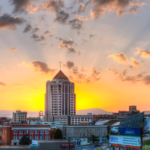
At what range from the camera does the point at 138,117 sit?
8700 cm

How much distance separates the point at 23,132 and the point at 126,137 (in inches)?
2739

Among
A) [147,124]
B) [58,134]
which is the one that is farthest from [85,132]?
[147,124]

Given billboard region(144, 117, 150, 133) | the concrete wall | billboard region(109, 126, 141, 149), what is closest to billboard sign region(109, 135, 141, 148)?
billboard region(109, 126, 141, 149)

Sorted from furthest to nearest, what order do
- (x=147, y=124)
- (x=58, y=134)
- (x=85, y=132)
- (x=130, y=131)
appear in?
1. (x=85, y=132)
2. (x=58, y=134)
3. (x=147, y=124)
4. (x=130, y=131)

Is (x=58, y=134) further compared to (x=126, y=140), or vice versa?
(x=58, y=134)

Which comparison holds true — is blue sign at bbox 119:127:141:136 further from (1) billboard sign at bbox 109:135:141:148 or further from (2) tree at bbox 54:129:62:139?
(2) tree at bbox 54:129:62:139

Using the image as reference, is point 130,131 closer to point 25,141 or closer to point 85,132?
point 25,141

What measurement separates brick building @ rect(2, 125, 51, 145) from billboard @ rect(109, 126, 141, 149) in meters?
58.9

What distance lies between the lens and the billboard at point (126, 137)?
7594 centimetres

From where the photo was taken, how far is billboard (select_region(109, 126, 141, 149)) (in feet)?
249

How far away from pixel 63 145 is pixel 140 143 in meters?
28.4

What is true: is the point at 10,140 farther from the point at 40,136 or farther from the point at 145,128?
the point at 145,128

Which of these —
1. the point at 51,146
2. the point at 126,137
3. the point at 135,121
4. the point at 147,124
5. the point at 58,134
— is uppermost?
the point at 135,121

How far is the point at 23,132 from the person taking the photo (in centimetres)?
13575
